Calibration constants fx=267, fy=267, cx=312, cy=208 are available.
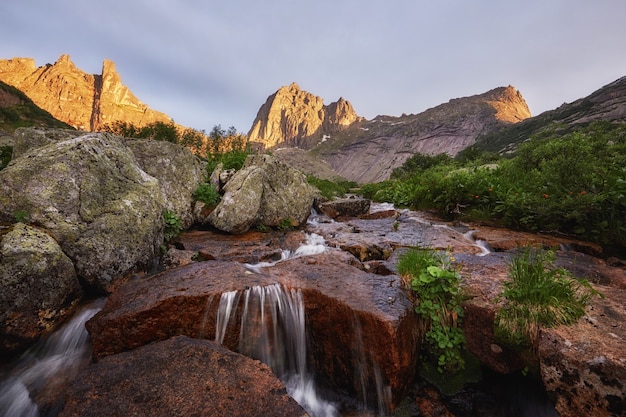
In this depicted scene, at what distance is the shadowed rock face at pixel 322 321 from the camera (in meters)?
3.16

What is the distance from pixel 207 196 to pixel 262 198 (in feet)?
5.55

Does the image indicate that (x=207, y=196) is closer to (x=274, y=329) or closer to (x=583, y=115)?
(x=274, y=329)

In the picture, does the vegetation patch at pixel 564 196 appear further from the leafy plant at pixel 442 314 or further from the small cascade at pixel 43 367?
the small cascade at pixel 43 367

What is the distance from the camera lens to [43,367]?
3410 millimetres

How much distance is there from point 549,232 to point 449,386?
6.46 metres

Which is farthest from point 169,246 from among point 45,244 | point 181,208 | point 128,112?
point 128,112

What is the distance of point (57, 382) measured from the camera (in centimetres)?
321

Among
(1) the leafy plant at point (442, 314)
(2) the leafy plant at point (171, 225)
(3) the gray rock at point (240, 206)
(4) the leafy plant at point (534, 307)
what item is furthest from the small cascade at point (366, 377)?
(2) the leafy plant at point (171, 225)

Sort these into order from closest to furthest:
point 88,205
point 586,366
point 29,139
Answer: point 586,366 → point 88,205 → point 29,139

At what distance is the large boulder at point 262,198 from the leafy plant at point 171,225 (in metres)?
0.95

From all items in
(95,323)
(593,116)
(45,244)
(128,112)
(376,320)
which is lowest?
(376,320)

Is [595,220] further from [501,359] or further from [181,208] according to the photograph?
[181,208]

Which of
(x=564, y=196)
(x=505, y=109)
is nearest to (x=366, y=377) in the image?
(x=564, y=196)

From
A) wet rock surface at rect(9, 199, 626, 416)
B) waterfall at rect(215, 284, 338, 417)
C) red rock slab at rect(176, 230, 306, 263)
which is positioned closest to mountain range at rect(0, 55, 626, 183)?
red rock slab at rect(176, 230, 306, 263)
